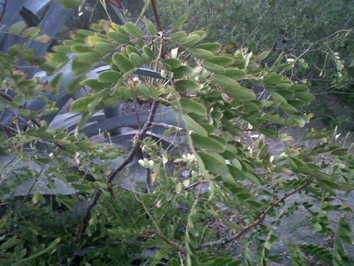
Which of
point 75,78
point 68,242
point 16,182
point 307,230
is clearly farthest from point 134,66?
point 307,230

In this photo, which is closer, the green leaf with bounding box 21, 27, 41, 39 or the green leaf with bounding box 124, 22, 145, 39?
the green leaf with bounding box 124, 22, 145, 39

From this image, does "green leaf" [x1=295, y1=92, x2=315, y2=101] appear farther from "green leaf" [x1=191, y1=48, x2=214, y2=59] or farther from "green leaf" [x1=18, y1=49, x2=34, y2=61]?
"green leaf" [x1=18, y1=49, x2=34, y2=61]

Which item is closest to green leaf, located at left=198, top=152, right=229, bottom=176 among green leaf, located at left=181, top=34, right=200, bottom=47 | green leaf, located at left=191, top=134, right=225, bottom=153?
green leaf, located at left=191, top=134, right=225, bottom=153

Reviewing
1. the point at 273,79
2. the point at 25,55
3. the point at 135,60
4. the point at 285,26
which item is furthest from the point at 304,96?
the point at 285,26

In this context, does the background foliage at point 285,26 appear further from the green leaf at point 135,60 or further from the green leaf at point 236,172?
the green leaf at point 236,172

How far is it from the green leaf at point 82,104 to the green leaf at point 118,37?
0.49 feet

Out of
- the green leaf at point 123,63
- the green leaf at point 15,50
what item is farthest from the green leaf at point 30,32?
the green leaf at point 123,63

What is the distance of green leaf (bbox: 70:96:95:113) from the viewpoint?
1.77 ft

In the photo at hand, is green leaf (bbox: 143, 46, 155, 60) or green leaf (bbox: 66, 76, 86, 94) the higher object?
green leaf (bbox: 143, 46, 155, 60)

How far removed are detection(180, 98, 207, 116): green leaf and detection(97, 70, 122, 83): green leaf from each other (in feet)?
0.46

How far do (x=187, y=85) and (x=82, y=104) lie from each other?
0.22 m

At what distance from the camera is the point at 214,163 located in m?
0.46

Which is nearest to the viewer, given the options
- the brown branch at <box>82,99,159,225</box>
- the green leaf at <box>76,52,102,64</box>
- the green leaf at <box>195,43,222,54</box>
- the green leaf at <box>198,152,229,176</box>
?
the green leaf at <box>198,152,229,176</box>

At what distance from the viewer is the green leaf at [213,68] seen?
1.91 ft
